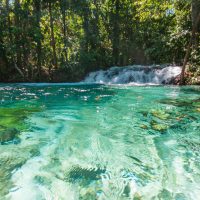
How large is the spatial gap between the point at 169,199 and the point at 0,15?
18.9 meters

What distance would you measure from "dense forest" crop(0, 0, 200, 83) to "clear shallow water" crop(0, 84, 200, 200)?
10468 mm

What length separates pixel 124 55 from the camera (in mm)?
23781

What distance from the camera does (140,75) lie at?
57.1 feet

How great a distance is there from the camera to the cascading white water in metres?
16.6

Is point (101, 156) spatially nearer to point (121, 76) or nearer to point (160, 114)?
point (160, 114)

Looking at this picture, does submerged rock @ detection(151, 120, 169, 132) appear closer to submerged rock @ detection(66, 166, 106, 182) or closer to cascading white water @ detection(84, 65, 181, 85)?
submerged rock @ detection(66, 166, 106, 182)

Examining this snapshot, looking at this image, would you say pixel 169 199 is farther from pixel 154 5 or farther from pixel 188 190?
pixel 154 5

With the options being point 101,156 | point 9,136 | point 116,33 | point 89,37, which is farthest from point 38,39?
point 101,156

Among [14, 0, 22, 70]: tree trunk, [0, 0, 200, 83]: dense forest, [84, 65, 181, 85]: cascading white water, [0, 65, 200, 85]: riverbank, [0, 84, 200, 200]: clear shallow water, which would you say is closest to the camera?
[0, 84, 200, 200]: clear shallow water

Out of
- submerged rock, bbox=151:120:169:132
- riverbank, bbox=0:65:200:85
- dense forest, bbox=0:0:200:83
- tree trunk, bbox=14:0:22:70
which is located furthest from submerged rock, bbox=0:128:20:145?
tree trunk, bbox=14:0:22:70

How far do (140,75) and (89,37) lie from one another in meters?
6.30

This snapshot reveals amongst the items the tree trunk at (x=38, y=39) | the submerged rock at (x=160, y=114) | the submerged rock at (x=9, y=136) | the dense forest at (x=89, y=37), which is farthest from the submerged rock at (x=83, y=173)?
the tree trunk at (x=38, y=39)

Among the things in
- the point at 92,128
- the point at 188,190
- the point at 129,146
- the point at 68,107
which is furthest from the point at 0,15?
the point at 188,190

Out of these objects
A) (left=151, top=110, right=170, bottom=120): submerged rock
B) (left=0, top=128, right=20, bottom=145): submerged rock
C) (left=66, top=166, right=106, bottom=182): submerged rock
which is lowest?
(left=66, top=166, right=106, bottom=182): submerged rock
